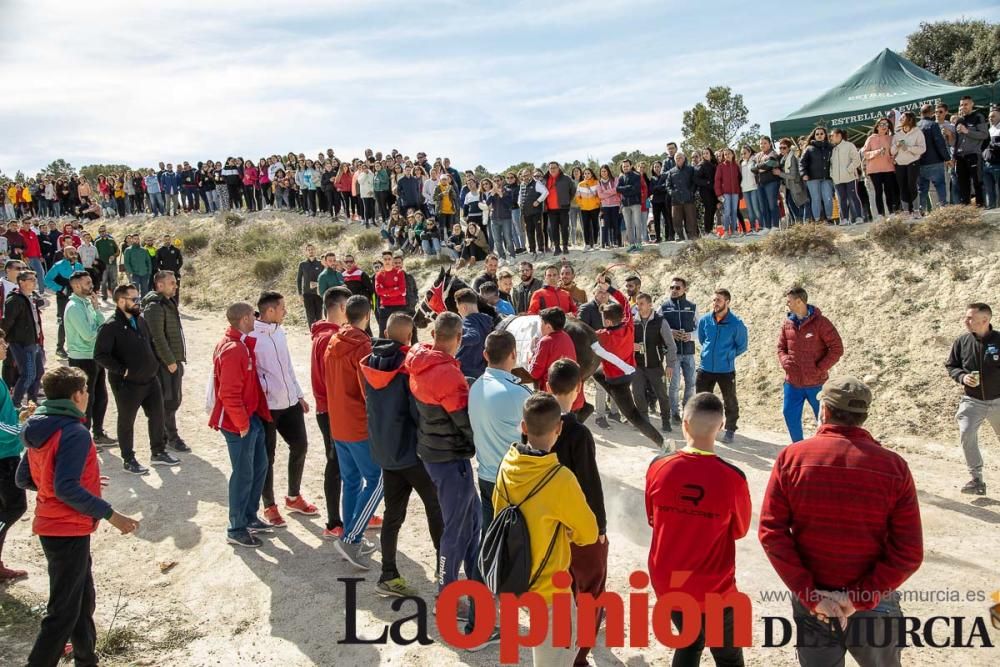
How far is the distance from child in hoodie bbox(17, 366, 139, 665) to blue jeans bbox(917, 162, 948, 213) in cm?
1240

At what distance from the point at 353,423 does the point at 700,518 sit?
2.97 m

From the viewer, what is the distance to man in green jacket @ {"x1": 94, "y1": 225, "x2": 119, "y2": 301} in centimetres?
1759

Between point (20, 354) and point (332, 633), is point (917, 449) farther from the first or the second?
point (20, 354)

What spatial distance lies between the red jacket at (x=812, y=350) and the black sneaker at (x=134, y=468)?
6.93 m

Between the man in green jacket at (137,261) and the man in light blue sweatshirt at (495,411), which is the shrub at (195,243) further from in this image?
the man in light blue sweatshirt at (495,411)

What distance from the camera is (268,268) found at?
70.8ft

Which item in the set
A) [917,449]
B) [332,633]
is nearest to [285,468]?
[332,633]

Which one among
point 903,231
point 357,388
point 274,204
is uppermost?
point 274,204

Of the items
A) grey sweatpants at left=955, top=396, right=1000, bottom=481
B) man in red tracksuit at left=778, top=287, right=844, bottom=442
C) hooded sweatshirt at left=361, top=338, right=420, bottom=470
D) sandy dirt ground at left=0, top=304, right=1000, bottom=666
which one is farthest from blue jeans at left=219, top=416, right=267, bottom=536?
grey sweatpants at left=955, top=396, right=1000, bottom=481

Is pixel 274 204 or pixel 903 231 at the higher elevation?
pixel 274 204

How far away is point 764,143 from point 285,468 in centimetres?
1007

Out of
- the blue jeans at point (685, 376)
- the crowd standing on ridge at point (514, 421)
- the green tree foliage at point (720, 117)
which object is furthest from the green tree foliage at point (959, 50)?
the blue jeans at point (685, 376)

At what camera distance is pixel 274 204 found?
26172mm

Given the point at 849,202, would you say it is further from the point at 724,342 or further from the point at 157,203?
the point at 157,203
